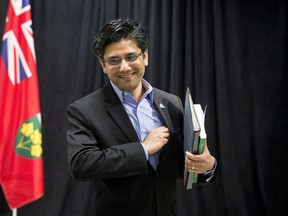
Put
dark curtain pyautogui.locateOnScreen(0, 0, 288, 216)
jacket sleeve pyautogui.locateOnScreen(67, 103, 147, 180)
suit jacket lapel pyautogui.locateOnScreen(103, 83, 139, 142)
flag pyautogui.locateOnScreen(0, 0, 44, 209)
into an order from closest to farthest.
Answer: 1. jacket sleeve pyautogui.locateOnScreen(67, 103, 147, 180)
2. suit jacket lapel pyautogui.locateOnScreen(103, 83, 139, 142)
3. flag pyautogui.locateOnScreen(0, 0, 44, 209)
4. dark curtain pyautogui.locateOnScreen(0, 0, 288, 216)

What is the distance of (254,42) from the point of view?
3.06 metres

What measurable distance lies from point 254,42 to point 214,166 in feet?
7.17

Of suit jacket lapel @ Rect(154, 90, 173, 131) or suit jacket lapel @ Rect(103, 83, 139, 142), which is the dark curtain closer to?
suit jacket lapel @ Rect(154, 90, 173, 131)

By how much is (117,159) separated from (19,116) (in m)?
1.63

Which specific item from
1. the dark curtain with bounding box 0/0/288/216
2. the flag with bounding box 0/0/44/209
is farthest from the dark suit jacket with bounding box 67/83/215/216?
the dark curtain with bounding box 0/0/288/216

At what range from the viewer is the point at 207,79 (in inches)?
119

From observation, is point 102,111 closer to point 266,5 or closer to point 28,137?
point 28,137

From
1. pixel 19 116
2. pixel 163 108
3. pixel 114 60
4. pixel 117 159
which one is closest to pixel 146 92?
pixel 163 108

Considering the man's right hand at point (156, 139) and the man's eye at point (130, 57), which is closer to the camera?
the man's right hand at point (156, 139)

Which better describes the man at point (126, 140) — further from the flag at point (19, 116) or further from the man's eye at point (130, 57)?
the flag at point (19, 116)

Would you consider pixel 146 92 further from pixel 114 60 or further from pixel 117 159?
pixel 117 159

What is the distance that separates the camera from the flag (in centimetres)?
240

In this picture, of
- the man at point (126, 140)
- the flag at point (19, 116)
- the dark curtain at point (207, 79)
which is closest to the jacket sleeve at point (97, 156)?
the man at point (126, 140)

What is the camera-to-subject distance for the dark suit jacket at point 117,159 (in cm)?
106
